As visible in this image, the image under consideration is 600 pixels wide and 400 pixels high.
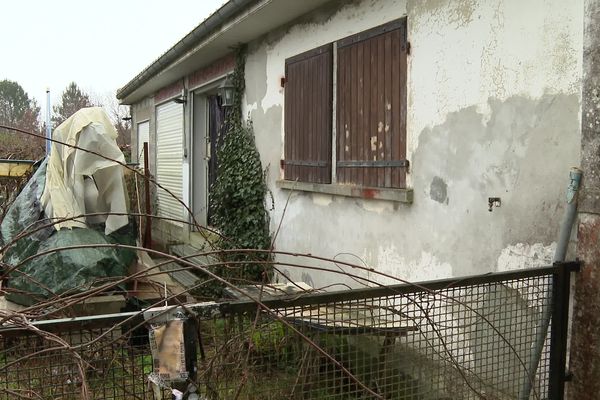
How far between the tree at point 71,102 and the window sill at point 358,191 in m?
39.2

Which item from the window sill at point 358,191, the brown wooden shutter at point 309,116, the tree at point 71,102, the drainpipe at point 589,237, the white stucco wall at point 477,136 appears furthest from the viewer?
the tree at point 71,102

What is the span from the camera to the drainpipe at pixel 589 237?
8.93 ft

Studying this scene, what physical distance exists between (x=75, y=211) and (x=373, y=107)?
3.41 metres

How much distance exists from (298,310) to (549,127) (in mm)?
1880

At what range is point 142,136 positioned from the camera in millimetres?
14969

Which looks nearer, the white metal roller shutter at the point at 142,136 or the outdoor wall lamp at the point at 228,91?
the outdoor wall lamp at the point at 228,91

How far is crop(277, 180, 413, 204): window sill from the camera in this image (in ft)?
14.1

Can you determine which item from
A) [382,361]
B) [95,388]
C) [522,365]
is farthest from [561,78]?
[95,388]

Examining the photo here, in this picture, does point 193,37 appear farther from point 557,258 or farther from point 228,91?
point 557,258

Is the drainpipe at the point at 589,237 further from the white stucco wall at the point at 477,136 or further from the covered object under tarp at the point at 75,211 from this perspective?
the covered object under tarp at the point at 75,211

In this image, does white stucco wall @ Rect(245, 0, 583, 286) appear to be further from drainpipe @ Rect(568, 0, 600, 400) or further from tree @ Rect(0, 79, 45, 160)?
tree @ Rect(0, 79, 45, 160)

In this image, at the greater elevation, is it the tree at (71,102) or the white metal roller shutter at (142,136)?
the tree at (71,102)

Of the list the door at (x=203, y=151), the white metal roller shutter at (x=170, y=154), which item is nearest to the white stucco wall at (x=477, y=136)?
the door at (x=203, y=151)

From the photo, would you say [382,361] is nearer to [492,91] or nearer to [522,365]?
[522,365]
